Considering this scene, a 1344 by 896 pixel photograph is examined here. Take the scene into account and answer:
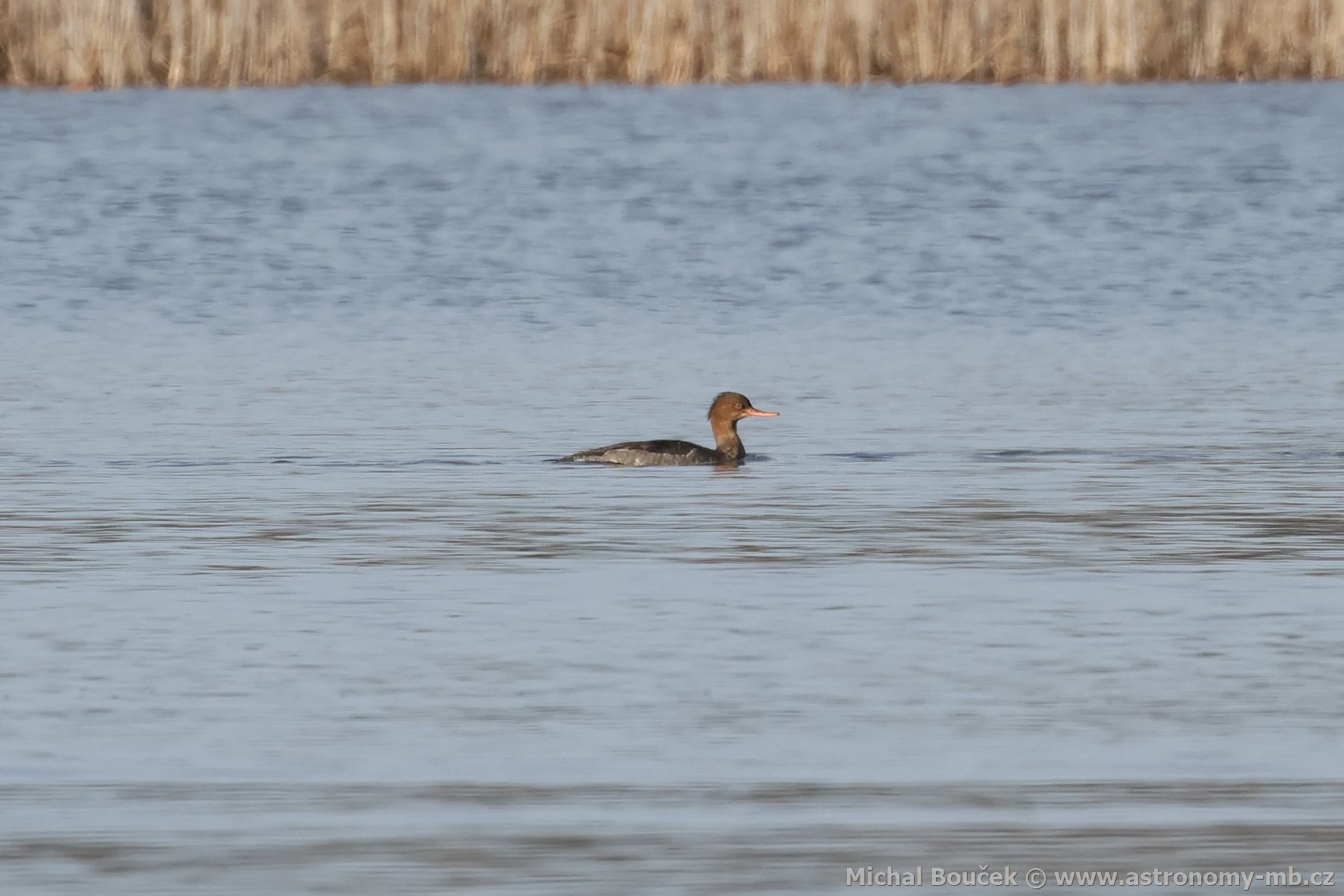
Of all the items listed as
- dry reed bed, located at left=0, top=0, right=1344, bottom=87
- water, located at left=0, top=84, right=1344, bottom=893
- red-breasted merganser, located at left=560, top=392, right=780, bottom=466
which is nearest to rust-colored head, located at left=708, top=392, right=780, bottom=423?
red-breasted merganser, located at left=560, top=392, right=780, bottom=466

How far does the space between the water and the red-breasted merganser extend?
0.17 m

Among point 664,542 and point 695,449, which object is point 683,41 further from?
point 664,542

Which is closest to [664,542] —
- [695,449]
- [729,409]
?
[695,449]

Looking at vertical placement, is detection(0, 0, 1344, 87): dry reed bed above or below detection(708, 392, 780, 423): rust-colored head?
above

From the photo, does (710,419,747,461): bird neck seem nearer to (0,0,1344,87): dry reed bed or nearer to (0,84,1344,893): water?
(0,84,1344,893): water

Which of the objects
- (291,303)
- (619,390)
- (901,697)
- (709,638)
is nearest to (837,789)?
(901,697)

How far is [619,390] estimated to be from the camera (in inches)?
647

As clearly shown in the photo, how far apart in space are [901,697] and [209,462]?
588 cm

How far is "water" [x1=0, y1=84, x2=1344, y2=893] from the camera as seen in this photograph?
21.6 feet

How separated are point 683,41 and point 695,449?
1819 cm

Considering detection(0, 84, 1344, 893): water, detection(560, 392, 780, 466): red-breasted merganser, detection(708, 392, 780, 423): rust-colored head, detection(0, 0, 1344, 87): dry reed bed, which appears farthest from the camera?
detection(0, 0, 1344, 87): dry reed bed

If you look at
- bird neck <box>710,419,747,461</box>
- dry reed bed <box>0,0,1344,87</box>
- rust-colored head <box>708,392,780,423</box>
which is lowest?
bird neck <box>710,419,747,461</box>

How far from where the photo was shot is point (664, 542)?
422 inches

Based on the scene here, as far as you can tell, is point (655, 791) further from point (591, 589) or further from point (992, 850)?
point (591, 589)
